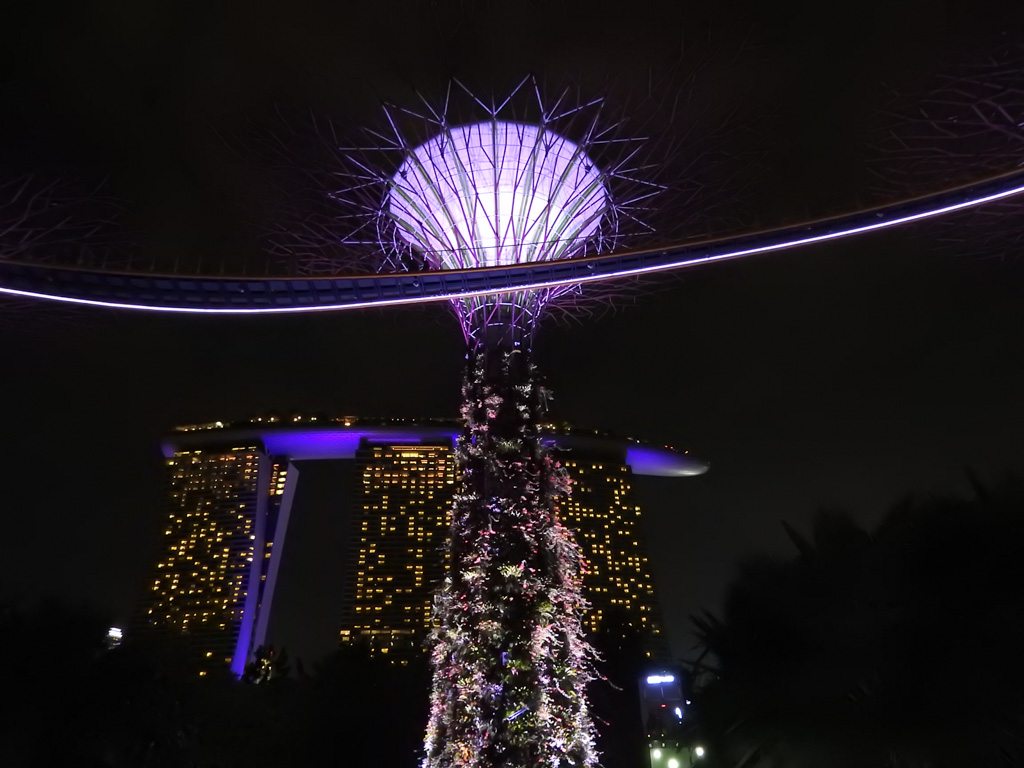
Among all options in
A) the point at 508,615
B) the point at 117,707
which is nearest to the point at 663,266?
the point at 508,615

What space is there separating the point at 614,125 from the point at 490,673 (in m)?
8.25

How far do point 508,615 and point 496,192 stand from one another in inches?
243

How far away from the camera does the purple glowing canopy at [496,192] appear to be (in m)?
12.4

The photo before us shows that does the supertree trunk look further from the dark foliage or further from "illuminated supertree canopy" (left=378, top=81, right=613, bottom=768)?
the dark foliage

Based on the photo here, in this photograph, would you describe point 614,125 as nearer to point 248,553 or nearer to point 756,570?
point 756,570

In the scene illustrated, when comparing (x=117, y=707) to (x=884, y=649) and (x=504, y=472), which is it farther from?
(x=884, y=649)

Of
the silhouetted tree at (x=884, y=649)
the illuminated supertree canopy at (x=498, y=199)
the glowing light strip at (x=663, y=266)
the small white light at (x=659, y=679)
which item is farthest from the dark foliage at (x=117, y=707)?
the small white light at (x=659, y=679)

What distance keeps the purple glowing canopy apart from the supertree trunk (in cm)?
239

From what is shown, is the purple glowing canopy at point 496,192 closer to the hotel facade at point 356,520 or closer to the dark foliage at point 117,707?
the dark foliage at point 117,707

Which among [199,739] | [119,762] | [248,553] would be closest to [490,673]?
[119,762]

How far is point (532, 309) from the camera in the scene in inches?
495

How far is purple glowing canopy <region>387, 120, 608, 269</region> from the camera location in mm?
12445

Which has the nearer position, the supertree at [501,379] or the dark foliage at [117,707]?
the supertree at [501,379]

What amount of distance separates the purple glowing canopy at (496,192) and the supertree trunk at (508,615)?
239cm
